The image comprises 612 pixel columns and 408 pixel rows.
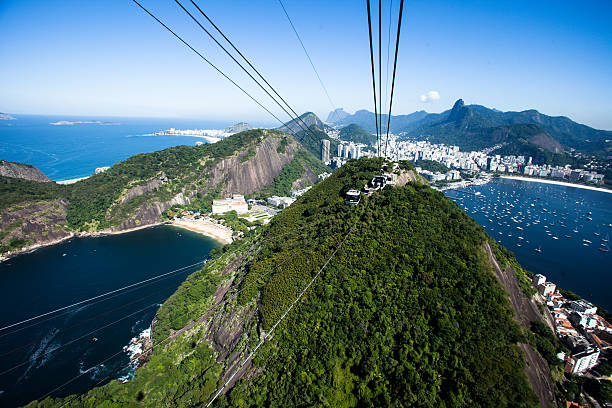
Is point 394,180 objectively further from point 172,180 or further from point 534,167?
point 534,167

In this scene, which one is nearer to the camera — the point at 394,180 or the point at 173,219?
the point at 394,180

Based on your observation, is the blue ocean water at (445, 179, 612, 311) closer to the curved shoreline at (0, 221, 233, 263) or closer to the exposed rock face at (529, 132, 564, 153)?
the exposed rock face at (529, 132, 564, 153)

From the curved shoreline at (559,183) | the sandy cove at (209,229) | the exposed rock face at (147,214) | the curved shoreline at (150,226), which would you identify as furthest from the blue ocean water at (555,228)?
the exposed rock face at (147,214)

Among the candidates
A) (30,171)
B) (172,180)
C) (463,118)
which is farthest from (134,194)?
(463,118)

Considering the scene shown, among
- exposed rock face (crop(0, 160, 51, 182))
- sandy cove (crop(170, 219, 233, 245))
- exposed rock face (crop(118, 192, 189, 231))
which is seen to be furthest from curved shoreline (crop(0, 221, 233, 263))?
exposed rock face (crop(0, 160, 51, 182))

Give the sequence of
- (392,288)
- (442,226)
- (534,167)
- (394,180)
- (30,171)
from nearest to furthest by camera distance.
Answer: (392,288) < (442,226) < (394,180) < (30,171) < (534,167)

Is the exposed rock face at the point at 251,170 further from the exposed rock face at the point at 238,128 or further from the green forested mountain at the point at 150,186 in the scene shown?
the exposed rock face at the point at 238,128

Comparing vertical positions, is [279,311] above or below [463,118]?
below
